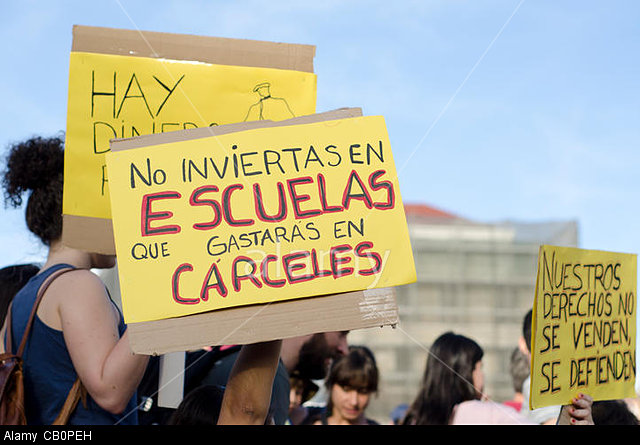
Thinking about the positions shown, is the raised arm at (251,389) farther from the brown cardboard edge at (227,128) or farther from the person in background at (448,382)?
the person in background at (448,382)

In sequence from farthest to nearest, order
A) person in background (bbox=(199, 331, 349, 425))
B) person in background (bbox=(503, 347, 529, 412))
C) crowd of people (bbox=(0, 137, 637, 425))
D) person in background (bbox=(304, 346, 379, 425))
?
1. person in background (bbox=(503, 347, 529, 412))
2. person in background (bbox=(304, 346, 379, 425))
3. person in background (bbox=(199, 331, 349, 425))
4. crowd of people (bbox=(0, 137, 637, 425))

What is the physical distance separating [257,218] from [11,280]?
1668 millimetres

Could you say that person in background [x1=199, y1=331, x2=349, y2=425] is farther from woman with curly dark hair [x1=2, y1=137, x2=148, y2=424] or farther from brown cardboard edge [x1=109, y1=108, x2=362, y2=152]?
brown cardboard edge [x1=109, y1=108, x2=362, y2=152]

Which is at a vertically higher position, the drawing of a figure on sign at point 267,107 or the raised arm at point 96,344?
the drawing of a figure on sign at point 267,107

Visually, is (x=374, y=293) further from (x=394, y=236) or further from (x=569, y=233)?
(x=569, y=233)

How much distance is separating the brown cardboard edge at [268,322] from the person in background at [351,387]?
3.07m

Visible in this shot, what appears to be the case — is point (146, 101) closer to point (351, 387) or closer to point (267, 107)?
point (267, 107)

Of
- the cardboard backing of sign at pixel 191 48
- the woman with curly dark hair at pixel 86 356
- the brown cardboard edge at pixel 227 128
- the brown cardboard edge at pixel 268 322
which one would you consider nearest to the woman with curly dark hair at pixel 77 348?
the woman with curly dark hair at pixel 86 356

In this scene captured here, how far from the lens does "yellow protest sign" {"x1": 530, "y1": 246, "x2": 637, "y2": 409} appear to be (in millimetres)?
2332

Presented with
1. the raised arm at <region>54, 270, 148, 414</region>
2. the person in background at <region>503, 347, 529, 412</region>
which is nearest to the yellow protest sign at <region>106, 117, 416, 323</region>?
the raised arm at <region>54, 270, 148, 414</region>

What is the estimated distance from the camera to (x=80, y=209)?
6.55ft

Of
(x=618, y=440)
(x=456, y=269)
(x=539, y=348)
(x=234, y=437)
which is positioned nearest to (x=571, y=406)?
Result: (x=539, y=348)

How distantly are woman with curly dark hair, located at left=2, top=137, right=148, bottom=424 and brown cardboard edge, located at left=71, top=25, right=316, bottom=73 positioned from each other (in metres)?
0.60

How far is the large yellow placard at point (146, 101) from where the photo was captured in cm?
200
